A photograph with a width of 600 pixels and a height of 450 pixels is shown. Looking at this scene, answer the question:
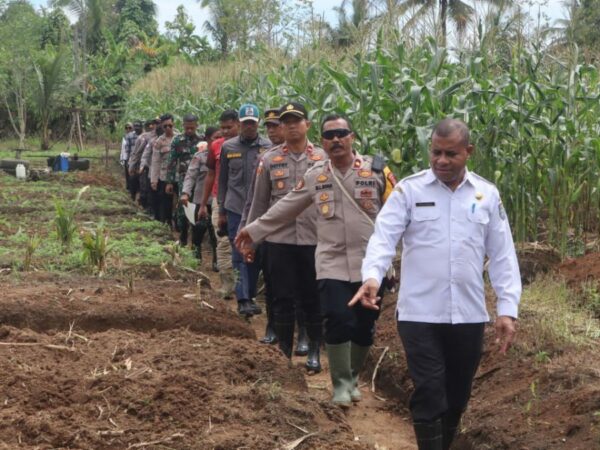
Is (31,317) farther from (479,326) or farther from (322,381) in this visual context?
(479,326)

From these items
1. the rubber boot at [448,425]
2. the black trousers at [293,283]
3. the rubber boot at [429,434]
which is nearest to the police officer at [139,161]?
the black trousers at [293,283]

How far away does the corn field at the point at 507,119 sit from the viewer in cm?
947

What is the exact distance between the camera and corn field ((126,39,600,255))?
31.1 ft

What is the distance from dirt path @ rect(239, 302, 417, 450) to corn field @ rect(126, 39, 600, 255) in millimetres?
2351

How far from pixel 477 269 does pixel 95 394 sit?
7.16 feet

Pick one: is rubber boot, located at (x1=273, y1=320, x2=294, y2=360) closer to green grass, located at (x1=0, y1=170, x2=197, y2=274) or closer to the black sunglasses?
the black sunglasses

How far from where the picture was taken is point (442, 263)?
4.95m

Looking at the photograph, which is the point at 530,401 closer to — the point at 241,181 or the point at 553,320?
the point at 553,320

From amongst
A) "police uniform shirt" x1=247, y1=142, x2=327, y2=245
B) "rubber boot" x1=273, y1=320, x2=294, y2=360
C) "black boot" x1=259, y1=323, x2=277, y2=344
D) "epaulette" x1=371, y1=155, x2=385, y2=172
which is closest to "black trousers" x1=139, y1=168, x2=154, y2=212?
"black boot" x1=259, y1=323, x2=277, y2=344

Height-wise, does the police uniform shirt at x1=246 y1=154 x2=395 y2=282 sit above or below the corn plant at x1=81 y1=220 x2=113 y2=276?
above

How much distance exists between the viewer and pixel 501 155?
10.0 m

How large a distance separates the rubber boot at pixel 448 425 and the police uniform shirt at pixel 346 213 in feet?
4.92

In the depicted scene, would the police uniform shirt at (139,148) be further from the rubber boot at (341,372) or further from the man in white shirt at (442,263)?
the man in white shirt at (442,263)

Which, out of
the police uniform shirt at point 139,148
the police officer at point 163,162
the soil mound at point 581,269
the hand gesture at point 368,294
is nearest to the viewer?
the hand gesture at point 368,294
